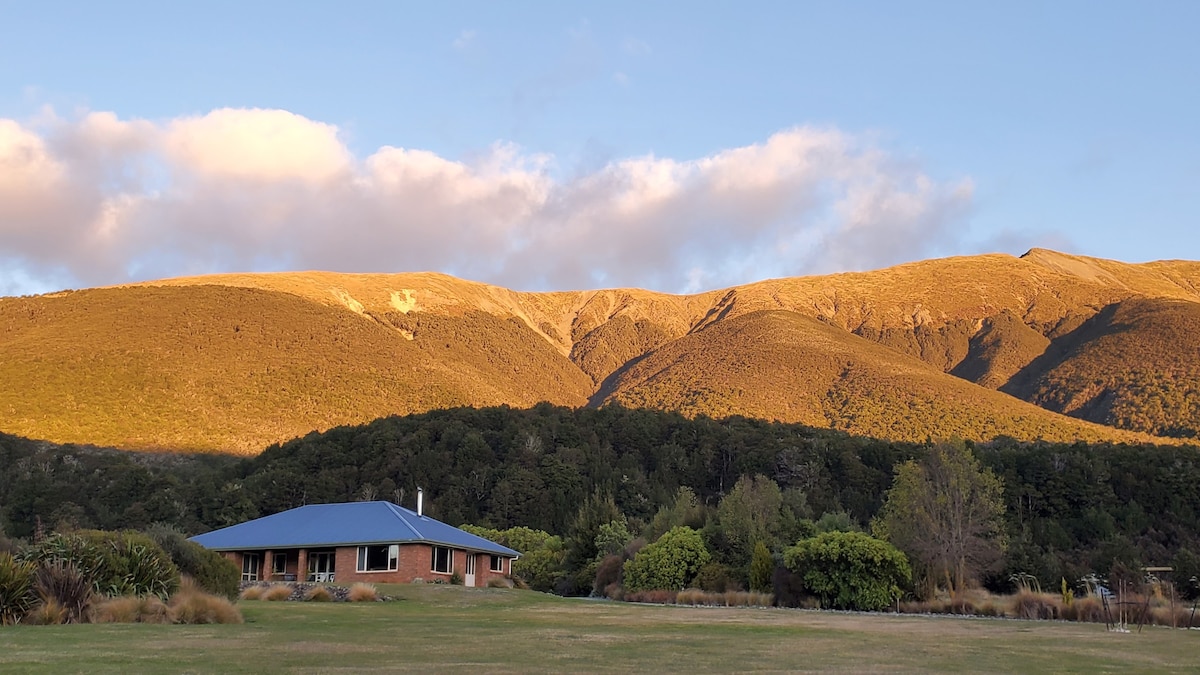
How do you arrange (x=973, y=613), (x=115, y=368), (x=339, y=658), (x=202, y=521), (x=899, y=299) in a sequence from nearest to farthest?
(x=339, y=658) < (x=973, y=613) < (x=202, y=521) < (x=115, y=368) < (x=899, y=299)

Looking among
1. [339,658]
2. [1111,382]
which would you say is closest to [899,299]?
[1111,382]

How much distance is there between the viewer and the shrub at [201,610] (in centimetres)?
1530

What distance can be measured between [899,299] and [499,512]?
340 ft

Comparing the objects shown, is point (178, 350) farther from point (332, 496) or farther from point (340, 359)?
point (332, 496)

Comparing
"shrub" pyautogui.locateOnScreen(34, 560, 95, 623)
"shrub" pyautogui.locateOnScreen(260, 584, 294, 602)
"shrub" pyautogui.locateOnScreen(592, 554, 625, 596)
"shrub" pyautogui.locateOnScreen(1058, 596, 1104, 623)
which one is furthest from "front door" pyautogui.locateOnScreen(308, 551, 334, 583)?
"shrub" pyautogui.locateOnScreen(1058, 596, 1104, 623)

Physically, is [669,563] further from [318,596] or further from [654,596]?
[318,596]

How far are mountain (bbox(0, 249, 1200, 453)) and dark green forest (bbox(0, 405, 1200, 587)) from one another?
1049 cm

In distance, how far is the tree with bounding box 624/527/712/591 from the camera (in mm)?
32500

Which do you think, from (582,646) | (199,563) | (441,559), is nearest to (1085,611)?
(582,646)

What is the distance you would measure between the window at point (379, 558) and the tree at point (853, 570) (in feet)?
54.9

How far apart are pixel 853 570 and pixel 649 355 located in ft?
386

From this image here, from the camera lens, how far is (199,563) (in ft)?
63.8

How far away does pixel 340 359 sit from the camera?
10769 cm

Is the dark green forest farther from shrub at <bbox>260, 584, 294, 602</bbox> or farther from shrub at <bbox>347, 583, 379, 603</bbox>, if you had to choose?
shrub at <bbox>347, 583, 379, 603</bbox>
